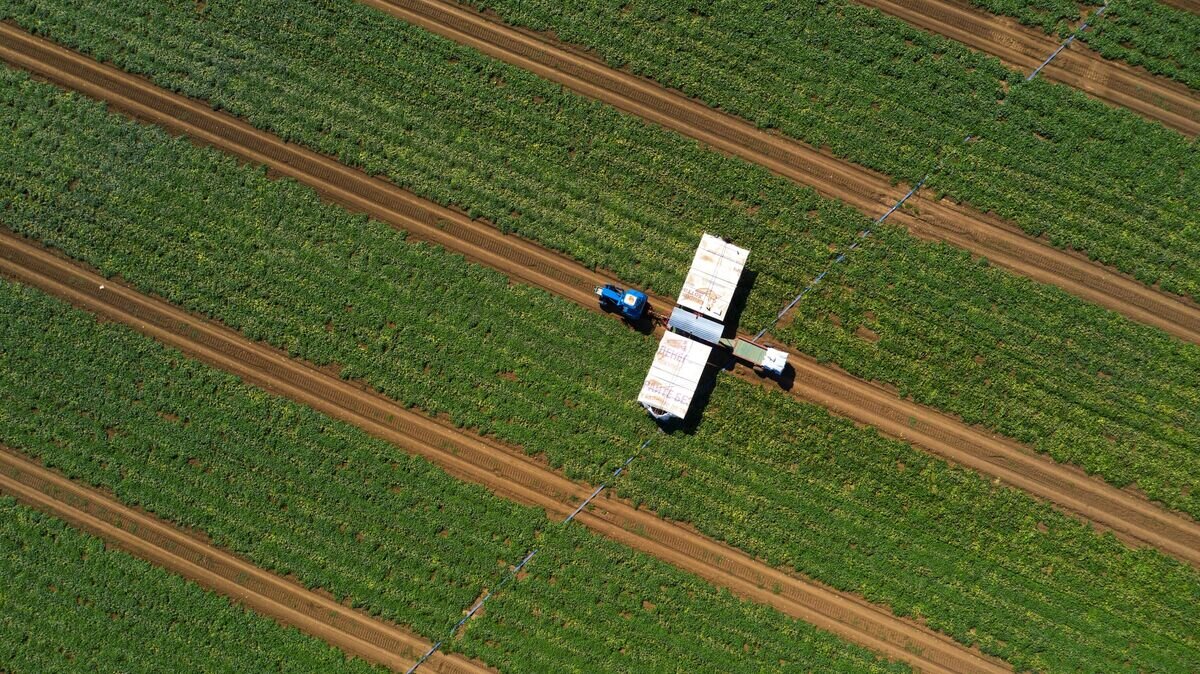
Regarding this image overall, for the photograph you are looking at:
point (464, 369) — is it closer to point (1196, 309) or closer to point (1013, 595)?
point (1013, 595)

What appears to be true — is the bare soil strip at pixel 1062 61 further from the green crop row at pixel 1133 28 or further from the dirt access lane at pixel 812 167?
the dirt access lane at pixel 812 167

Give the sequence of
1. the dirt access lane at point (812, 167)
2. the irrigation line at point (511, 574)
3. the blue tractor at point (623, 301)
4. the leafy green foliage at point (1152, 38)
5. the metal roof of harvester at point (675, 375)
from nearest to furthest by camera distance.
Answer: the metal roof of harvester at point (675, 375) < the irrigation line at point (511, 574) < the blue tractor at point (623, 301) < the dirt access lane at point (812, 167) < the leafy green foliage at point (1152, 38)

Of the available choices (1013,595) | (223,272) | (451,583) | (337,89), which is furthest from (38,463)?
(1013,595)

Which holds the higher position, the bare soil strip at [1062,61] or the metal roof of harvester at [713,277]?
the bare soil strip at [1062,61]

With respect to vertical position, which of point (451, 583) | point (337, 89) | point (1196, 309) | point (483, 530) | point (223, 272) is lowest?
point (451, 583)

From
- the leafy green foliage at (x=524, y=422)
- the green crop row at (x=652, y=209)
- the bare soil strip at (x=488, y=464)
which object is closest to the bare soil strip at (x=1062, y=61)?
the green crop row at (x=652, y=209)

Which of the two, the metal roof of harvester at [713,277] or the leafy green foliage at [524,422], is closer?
the leafy green foliage at [524,422]
